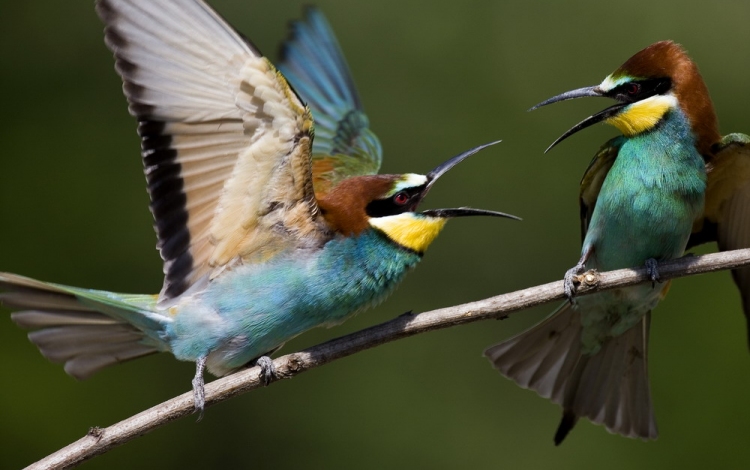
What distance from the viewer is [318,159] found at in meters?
3.32

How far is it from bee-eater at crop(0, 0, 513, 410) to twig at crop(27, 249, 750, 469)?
Answer: 0.39 ft

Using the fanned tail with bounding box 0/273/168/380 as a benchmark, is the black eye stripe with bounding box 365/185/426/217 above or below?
above

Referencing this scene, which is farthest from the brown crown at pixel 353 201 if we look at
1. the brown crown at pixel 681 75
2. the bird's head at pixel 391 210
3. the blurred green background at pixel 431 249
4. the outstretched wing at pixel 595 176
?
the blurred green background at pixel 431 249

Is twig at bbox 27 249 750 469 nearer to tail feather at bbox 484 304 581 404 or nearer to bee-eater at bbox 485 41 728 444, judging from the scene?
bee-eater at bbox 485 41 728 444

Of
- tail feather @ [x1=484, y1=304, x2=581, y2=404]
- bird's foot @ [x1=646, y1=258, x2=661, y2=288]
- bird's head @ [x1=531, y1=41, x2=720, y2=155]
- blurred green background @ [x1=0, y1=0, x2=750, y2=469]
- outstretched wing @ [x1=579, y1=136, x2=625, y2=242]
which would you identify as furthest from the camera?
blurred green background @ [x1=0, y1=0, x2=750, y2=469]

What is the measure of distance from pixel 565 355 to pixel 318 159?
3.27ft

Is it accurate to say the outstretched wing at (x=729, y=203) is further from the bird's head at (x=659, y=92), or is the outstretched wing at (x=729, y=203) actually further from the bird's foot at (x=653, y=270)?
the bird's foot at (x=653, y=270)

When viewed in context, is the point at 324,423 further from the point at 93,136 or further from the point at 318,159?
the point at 93,136

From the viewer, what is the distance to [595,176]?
2891 mm

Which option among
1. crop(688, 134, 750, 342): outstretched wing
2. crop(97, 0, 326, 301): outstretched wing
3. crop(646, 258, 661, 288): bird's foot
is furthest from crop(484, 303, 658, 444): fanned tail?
crop(97, 0, 326, 301): outstretched wing

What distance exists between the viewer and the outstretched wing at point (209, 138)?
2363mm

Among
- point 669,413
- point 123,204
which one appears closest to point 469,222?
point 669,413

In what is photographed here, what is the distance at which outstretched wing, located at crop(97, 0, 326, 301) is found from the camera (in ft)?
7.75

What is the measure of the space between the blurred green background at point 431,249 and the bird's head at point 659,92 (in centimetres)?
141
